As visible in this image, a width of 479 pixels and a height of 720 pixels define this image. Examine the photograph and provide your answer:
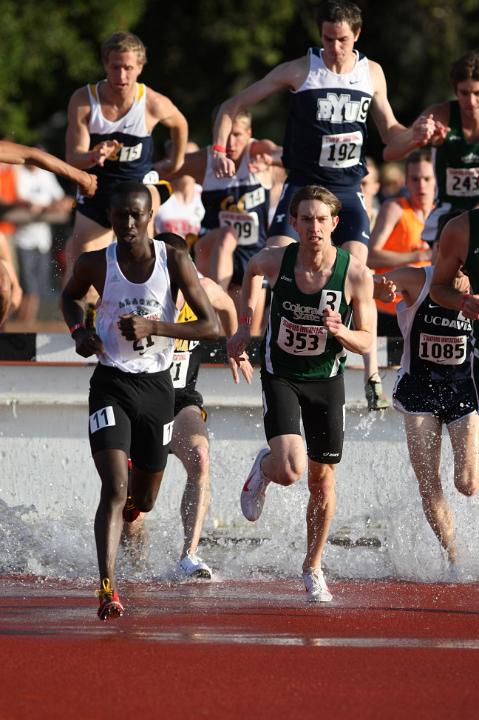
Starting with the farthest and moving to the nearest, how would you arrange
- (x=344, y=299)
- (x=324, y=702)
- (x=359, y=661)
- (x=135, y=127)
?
(x=135, y=127)
(x=344, y=299)
(x=359, y=661)
(x=324, y=702)

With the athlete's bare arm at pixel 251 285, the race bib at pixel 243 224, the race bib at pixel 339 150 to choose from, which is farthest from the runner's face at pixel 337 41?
the race bib at pixel 243 224

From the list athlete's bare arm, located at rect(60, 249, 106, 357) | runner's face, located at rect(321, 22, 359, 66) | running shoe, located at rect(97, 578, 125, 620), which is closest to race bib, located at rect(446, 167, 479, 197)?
runner's face, located at rect(321, 22, 359, 66)

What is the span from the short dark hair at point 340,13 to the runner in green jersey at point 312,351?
6.77 ft

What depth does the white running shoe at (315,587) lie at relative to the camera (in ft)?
26.8

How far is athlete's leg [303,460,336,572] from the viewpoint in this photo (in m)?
8.38

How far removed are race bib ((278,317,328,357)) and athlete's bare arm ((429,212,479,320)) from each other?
0.65m

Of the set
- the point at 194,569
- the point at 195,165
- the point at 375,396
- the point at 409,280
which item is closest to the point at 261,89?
the point at 409,280

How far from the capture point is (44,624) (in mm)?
7250

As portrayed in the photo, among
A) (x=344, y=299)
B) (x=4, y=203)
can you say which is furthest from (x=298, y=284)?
(x=4, y=203)

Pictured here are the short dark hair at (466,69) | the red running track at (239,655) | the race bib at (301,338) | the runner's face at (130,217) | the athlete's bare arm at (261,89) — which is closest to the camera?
the red running track at (239,655)

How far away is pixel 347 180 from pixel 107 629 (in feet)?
13.2

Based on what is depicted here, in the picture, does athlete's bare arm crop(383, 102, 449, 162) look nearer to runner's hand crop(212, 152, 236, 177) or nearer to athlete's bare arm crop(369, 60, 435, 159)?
athlete's bare arm crop(369, 60, 435, 159)

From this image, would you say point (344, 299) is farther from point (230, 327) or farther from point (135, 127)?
point (135, 127)

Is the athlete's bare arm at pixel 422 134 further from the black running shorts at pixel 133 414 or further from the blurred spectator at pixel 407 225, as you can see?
the black running shorts at pixel 133 414
